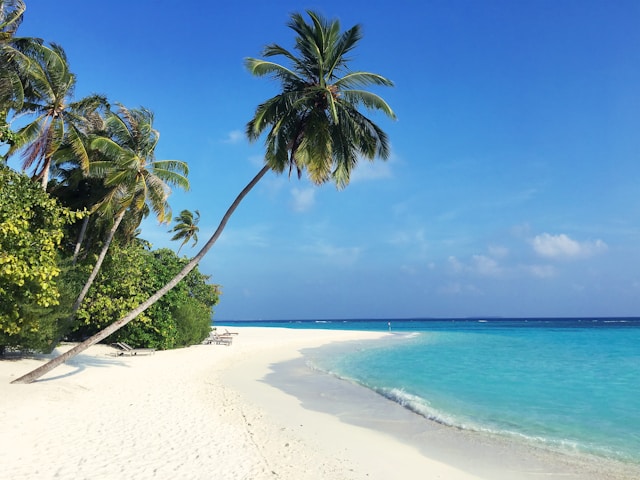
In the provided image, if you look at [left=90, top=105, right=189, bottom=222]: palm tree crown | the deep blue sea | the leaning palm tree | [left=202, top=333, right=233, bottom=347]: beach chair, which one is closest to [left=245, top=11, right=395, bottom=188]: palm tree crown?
the leaning palm tree

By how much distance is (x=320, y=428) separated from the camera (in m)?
9.87

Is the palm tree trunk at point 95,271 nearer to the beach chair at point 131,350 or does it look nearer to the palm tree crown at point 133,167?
the palm tree crown at point 133,167

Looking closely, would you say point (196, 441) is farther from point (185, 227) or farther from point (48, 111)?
point (185, 227)

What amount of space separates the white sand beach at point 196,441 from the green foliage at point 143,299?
15.4ft

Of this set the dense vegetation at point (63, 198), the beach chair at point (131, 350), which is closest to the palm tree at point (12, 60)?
the dense vegetation at point (63, 198)

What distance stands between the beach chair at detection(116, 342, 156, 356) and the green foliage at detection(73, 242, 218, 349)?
0.56 metres

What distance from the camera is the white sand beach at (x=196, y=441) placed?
6.54 meters

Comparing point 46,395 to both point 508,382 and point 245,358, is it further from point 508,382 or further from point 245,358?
point 508,382

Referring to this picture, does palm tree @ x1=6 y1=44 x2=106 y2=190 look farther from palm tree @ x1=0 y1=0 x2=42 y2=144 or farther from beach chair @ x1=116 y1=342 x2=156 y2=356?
beach chair @ x1=116 y1=342 x2=156 y2=356

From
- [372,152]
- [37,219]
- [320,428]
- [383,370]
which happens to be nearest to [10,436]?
[320,428]

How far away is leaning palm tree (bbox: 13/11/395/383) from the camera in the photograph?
515 inches

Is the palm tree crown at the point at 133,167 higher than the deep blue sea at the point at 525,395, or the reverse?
the palm tree crown at the point at 133,167

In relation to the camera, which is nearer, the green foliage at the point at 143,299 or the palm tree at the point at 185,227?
the green foliage at the point at 143,299

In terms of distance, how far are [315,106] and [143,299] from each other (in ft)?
44.5
